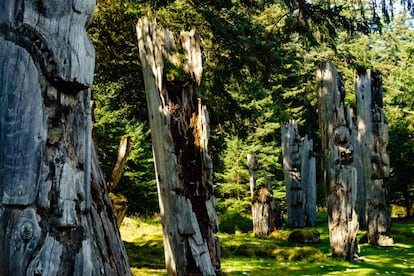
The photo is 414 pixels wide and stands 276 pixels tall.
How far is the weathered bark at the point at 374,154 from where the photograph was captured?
46.4ft

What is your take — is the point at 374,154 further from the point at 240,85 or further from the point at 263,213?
the point at 263,213

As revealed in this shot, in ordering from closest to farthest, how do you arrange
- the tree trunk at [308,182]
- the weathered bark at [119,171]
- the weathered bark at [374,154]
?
the weathered bark at [119,171] → the weathered bark at [374,154] → the tree trunk at [308,182]

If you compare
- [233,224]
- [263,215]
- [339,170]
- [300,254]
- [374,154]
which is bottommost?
[300,254]

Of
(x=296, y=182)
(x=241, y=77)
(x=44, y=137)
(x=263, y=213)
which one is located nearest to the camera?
(x=44, y=137)

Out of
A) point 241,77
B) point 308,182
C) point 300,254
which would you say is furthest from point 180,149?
point 308,182

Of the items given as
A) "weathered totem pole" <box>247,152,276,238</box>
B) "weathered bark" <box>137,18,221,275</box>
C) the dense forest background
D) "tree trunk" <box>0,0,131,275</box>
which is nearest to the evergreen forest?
the dense forest background

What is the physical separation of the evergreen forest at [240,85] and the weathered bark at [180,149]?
0.88ft

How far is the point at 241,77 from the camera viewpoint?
12.7 m

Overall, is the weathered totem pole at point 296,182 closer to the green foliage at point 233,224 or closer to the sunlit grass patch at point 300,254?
the green foliage at point 233,224

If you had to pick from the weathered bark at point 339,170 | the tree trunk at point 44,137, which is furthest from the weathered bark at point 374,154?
the tree trunk at point 44,137

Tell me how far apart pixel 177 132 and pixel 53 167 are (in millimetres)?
4251

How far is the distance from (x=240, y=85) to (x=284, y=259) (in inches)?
188

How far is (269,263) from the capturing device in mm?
10836

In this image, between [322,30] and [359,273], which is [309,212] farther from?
[359,273]
